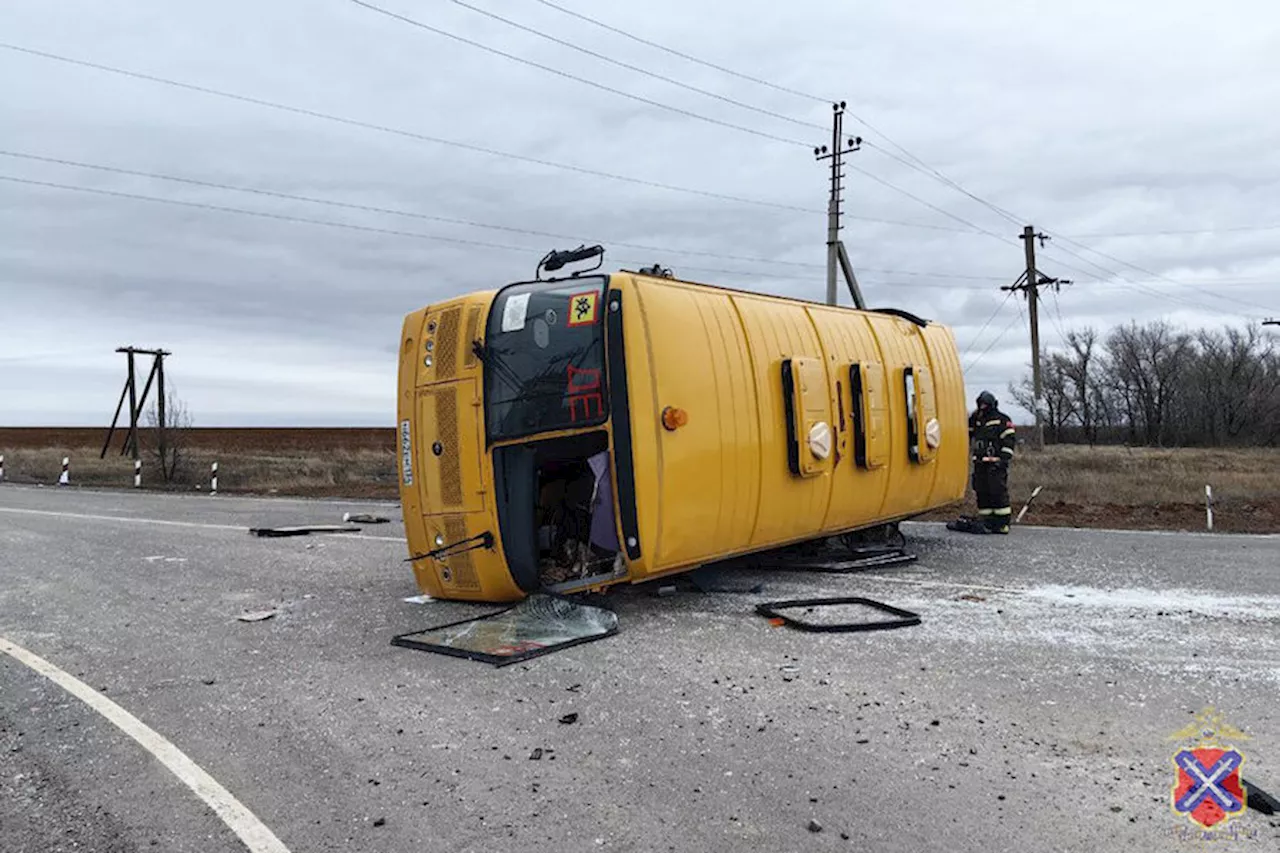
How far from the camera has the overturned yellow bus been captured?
6027 millimetres

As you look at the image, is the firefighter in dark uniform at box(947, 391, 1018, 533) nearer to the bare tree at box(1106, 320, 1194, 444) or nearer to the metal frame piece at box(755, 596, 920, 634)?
the metal frame piece at box(755, 596, 920, 634)

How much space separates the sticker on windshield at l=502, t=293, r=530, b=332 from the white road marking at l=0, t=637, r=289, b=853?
3447 mm

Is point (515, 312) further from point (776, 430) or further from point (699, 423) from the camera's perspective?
point (776, 430)

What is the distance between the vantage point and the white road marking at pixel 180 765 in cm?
308

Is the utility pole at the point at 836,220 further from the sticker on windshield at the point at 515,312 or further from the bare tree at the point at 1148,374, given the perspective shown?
the bare tree at the point at 1148,374

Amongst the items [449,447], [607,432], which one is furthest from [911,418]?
[449,447]

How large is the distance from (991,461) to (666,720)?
24.8 ft

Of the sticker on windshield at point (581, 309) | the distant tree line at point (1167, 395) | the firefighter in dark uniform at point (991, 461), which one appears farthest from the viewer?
the distant tree line at point (1167, 395)

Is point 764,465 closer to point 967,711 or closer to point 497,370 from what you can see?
point 497,370

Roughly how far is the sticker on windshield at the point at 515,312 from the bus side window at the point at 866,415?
312 cm

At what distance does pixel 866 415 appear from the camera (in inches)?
309

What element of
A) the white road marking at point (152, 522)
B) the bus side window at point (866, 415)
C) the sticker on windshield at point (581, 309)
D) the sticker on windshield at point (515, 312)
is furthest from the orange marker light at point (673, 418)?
the white road marking at point (152, 522)

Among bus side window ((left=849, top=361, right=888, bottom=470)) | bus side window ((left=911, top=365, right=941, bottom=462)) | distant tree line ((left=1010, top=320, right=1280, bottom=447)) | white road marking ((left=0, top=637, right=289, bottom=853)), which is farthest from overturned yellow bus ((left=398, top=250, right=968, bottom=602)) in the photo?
distant tree line ((left=1010, top=320, right=1280, bottom=447))

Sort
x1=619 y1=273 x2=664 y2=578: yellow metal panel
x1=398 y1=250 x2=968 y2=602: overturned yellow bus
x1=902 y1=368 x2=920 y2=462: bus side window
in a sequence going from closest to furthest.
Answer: x1=619 y1=273 x2=664 y2=578: yellow metal panel, x1=398 y1=250 x2=968 y2=602: overturned yellow bus, x1=902 y1=368 x2=920 y2=462: bus side window
